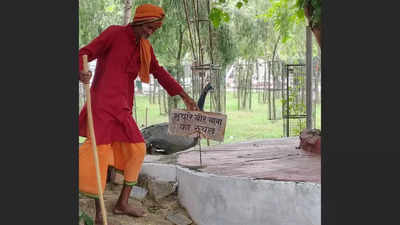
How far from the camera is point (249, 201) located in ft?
12.3

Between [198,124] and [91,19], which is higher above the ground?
[91,19]

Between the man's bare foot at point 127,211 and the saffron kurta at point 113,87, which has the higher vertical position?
the saffron kurta at point 113,87

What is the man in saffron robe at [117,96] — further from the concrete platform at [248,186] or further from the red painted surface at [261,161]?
the red painted surface at [261,161]

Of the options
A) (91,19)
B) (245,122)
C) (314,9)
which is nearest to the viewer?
(314,9)

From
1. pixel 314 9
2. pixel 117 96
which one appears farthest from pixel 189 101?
pixel 314 9

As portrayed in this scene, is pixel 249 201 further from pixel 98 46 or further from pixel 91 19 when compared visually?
pixel 91 19

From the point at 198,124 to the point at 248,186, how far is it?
A: 2.46 ft

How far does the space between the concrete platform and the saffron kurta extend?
0.80 meters

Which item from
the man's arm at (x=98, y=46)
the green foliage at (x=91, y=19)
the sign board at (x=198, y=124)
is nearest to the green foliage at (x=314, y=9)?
the sign board at (x=198, y=124)

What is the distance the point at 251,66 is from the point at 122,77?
379 inches

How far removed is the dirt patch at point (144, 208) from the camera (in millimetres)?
3904

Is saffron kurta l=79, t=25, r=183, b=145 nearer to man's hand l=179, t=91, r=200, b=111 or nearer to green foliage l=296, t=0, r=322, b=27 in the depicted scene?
man's hand l=179, t=91, r=200, b=111

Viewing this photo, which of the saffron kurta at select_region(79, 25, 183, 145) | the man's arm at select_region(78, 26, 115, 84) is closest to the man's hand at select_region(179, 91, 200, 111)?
the saffron kurta at select_region(79, 25, 183, 145)

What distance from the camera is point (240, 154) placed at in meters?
4.95
